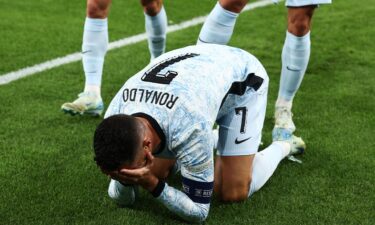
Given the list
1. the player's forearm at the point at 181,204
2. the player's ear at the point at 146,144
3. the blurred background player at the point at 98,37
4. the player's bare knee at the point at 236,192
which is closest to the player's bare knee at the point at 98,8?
the blurred background player at the point at 98,37

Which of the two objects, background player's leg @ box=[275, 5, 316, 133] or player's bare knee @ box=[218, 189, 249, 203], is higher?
background player's leg @ box=[275, 5, 316, 133]

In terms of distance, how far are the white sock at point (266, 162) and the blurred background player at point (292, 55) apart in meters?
0.16

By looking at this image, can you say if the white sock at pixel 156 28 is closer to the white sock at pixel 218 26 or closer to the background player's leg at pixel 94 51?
the background player's leg at pixel 94 51

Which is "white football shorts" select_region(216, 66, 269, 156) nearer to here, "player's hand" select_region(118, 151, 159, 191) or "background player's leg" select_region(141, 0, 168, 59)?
"player's hand" select_region(118, 151, 159, 191)

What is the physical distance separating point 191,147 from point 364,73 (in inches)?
118

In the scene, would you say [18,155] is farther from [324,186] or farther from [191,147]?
[324,186]

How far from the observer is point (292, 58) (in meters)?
3.62

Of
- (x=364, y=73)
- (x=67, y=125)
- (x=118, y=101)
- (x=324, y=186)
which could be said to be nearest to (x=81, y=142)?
(x=67, y=125)

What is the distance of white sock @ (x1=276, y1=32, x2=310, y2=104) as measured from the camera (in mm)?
3576

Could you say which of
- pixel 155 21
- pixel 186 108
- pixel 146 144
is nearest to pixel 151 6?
pixel 155 21

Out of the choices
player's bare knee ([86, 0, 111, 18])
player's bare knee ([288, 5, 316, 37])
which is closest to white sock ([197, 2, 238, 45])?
player's bare knee ([288, 5, 316, 37])

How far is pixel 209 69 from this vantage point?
268cm

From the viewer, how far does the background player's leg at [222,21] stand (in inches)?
140

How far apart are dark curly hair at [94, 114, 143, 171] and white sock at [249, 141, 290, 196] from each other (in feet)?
2.94
